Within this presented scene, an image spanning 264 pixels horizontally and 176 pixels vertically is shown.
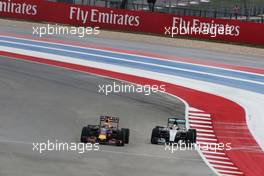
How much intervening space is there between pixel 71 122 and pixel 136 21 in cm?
2456

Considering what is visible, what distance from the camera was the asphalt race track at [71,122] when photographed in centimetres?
1324

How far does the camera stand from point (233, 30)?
3900 cm

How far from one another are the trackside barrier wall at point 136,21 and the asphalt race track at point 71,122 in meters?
14.1

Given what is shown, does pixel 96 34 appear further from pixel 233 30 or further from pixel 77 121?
pixel 77 121

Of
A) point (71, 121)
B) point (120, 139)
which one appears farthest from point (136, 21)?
point (120, 139)

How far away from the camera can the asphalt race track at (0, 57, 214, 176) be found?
13242 mm

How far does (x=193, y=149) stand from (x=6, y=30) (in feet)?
89.5

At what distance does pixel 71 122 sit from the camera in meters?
17.6

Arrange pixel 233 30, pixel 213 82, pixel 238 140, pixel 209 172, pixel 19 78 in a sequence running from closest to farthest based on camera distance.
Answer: pixel 209 172
pixel 238 140
pixel 19 78
pixel 213 82
pixel 233 30

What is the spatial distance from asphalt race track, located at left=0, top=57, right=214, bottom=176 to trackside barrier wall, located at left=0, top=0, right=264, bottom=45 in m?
14.1

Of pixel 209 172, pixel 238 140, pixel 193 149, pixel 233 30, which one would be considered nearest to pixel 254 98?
pixel 238 140

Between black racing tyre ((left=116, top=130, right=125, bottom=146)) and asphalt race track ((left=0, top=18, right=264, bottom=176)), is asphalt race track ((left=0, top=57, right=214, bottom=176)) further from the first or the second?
black racing tyre ((left=116, top=130, right=125, bottom=146))

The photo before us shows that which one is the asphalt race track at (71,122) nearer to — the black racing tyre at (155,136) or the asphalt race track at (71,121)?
the asphalt race track at (71,121)

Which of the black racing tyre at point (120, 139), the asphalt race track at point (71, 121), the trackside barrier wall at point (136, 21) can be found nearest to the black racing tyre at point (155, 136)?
the asphalt race track at point (71, 121)
